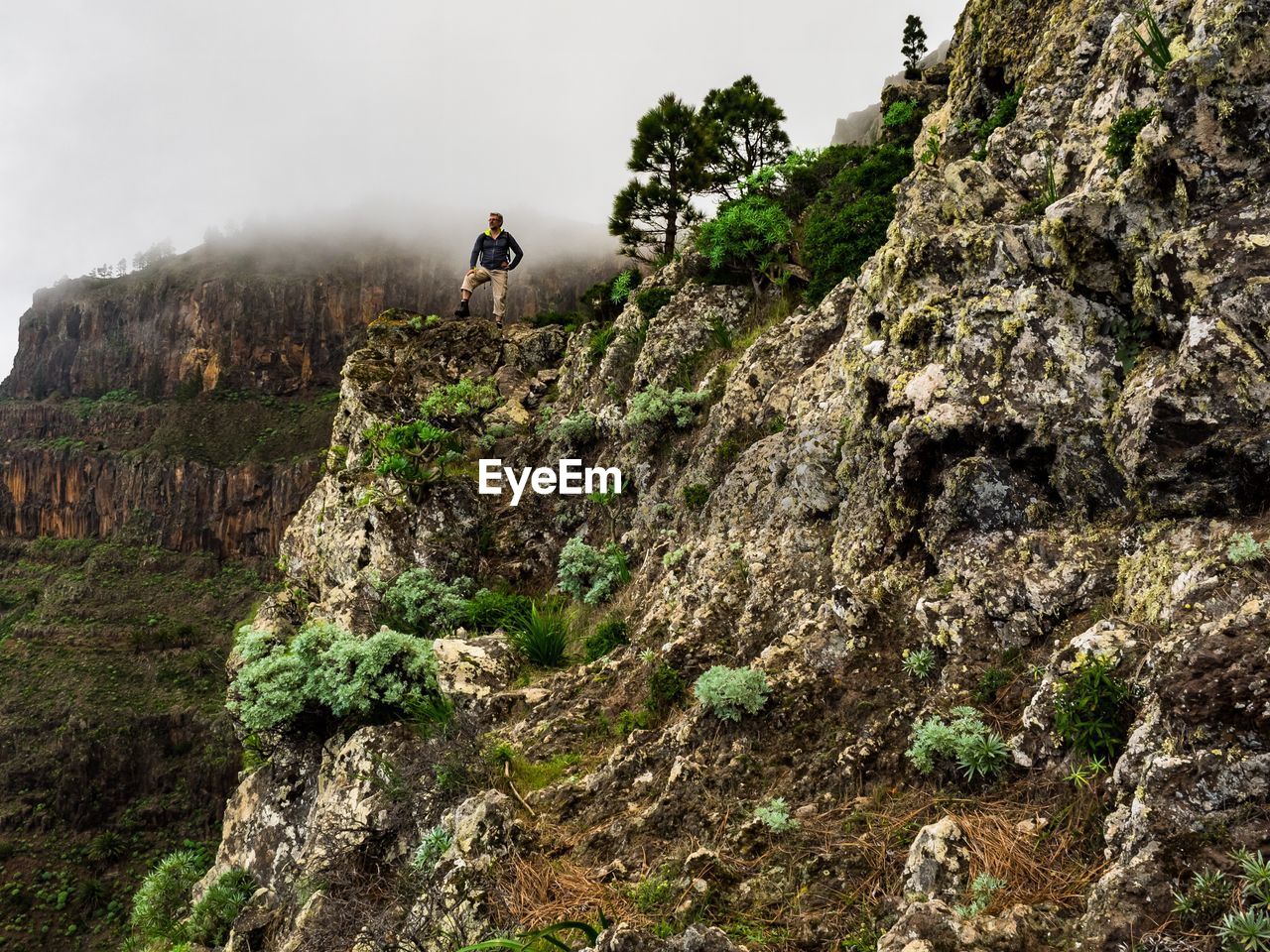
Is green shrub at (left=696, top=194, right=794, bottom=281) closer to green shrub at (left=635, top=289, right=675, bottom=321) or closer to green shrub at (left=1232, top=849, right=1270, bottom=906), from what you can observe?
green shrub at (left=635, top=289, right=675, bottom=321)

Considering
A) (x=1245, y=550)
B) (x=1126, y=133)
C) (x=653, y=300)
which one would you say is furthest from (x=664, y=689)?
(x=653, y=300)

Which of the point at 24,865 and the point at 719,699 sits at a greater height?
the point at 719,699

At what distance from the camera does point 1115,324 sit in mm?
5172

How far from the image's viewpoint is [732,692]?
5250 millimetres

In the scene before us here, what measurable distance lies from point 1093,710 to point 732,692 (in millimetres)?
2334

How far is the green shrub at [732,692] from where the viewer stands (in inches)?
207

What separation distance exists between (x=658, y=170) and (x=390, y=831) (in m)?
17.0

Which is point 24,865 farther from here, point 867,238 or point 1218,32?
point 1218,32

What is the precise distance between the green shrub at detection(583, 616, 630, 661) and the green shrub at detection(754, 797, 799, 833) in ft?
12.8

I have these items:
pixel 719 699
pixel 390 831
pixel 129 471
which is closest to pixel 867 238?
pixel 719 699

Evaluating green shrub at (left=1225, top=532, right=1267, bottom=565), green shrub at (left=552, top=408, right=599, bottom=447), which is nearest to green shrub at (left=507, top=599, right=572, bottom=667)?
green shrub at (left=552, top=408, right=599, bottom=447)

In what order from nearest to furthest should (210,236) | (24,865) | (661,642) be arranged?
1. (661,642)
2. (24,865)
3. (210,236)

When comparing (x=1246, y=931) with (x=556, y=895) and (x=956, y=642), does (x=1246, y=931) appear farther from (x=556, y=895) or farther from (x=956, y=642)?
(x=556, y=895)

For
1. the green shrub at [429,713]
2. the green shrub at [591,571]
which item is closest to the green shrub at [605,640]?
the green shrub at [591,571]
